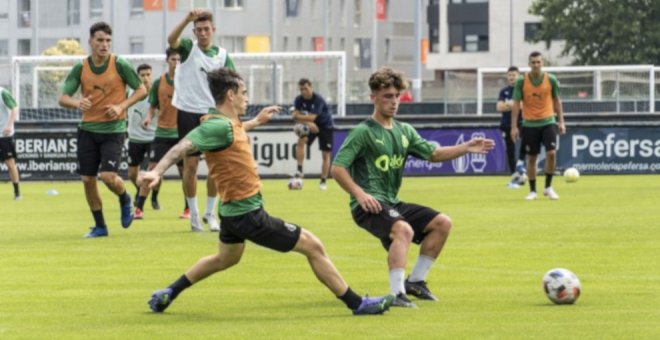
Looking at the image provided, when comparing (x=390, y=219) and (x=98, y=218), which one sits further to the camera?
(x=98, y=218)

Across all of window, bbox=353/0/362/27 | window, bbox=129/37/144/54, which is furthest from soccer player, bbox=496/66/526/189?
window, bbox=353/0/362/27

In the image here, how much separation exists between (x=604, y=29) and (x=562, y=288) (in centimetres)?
7835

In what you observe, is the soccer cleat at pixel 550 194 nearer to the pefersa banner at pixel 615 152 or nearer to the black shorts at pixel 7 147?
the black shorts at pixel 7 147

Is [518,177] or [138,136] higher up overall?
[138,136]

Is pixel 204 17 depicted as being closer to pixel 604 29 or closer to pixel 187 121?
pixel 187 121

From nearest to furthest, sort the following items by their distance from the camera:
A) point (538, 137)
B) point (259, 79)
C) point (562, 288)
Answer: point (562, 288)
point (538, 137)
point (259, 79)

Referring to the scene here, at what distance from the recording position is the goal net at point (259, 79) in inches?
1694

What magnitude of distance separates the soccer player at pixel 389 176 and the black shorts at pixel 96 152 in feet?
22.3

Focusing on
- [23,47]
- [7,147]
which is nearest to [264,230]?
[7,147]

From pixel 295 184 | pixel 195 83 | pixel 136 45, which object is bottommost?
pixel 295 184

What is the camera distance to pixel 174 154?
36.6ft

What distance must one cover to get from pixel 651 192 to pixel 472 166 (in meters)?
9.57

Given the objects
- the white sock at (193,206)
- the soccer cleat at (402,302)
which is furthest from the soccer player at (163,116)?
the soccer cleat at (402,302)

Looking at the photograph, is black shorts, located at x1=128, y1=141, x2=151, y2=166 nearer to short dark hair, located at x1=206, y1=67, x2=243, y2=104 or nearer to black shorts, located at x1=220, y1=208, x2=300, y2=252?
short dark hair, located at x1=206, y1=67, x2=243, y2=104
